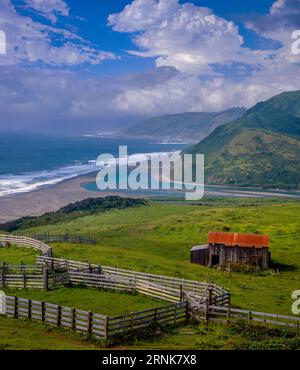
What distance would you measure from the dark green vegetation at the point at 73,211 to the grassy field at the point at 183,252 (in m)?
4.63

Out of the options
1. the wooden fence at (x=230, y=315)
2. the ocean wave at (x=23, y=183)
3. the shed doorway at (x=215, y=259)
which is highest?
the ocean wave at (x=23, y=183)

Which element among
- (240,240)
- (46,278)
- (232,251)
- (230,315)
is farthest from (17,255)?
(230,315)

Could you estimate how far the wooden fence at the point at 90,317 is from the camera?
985 inches

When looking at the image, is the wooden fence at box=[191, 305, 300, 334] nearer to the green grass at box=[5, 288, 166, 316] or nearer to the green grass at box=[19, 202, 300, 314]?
the green grass at box=[5, 288, 166, 316]

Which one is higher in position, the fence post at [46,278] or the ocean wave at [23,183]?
the ocean wave at [23,183]

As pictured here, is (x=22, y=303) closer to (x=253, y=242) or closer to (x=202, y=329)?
(x=202, y=329)

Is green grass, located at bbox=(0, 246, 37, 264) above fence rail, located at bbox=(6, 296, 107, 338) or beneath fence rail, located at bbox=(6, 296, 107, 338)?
beneath

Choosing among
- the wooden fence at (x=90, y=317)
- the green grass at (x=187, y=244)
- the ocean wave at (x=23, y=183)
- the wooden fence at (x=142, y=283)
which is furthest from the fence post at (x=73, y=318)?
the ocean wave at (x=23, y=183)

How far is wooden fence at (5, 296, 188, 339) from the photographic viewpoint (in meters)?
25.0

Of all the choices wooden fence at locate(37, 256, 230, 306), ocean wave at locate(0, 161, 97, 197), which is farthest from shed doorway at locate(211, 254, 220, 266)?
ocean wave at locate(0, 161, 97, 197)

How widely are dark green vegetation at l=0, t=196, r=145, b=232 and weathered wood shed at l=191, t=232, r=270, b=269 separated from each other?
5337 cm

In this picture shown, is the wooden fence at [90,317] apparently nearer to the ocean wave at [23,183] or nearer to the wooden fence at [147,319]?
the wooden fence at [147,319]
